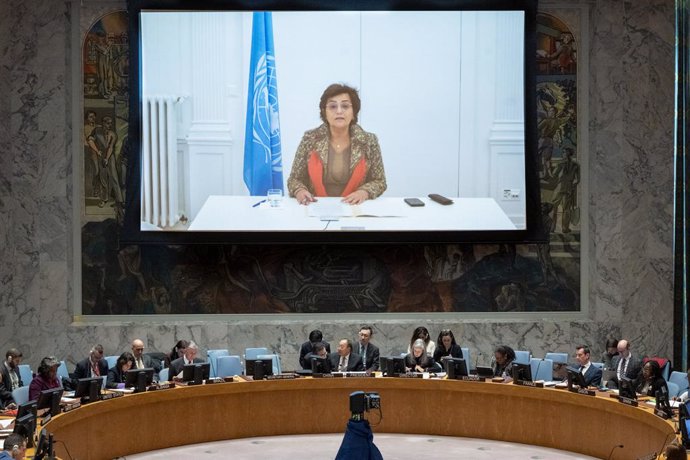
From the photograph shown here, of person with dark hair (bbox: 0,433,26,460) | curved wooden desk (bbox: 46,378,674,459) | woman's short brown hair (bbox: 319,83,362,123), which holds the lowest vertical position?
curved wooden desk (bbox: 46,378,674,459)

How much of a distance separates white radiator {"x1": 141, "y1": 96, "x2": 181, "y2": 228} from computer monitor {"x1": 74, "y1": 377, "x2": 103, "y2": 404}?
15.7 ft

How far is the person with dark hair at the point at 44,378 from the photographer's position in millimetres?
11500

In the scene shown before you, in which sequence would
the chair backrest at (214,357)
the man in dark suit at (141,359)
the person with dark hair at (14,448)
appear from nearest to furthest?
the person with dark hair at (14,448) < the man in dark suit at (141,359) < the chair backrest at (214,357)

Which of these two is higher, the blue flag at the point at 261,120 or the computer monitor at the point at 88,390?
the blue flag at the point at 261,120

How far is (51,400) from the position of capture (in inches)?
414

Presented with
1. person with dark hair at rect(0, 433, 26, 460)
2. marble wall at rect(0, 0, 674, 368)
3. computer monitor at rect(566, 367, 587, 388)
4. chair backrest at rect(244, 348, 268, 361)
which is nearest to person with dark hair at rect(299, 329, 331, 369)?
chair backrest at rect(244, 348, 268, 361)

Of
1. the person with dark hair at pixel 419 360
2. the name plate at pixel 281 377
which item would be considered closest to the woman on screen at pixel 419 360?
the person with dark hair at pixel 419 360

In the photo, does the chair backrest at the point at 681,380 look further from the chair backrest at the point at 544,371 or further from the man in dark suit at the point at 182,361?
the man in dark suit at the point at 182,361

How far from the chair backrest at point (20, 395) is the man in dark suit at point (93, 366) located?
1.45 meters

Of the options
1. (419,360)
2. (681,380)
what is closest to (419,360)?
(419,360)

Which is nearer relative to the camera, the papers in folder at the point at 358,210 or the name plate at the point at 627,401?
the name plate at the point at 627,401

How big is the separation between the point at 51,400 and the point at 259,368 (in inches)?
119

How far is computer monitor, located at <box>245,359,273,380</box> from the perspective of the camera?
13062mm

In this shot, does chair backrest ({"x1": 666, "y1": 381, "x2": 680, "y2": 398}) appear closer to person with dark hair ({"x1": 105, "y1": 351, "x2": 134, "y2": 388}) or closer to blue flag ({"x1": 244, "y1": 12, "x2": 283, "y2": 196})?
person with dark hair ({"x1": 105, "y1": 351, "x2": 134, "y2": 388})
